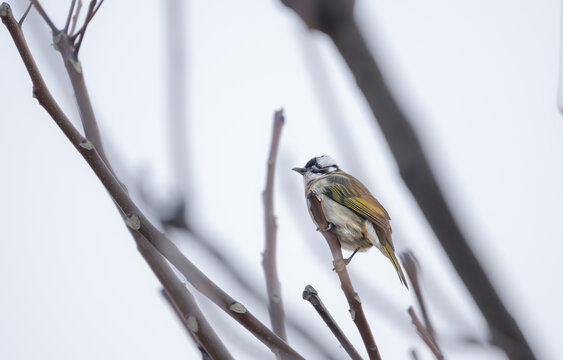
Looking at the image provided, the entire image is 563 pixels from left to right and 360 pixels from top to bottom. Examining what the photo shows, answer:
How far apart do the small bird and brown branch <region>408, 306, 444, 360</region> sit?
1.57 metres

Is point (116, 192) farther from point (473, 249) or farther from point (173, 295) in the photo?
point (473, 249)

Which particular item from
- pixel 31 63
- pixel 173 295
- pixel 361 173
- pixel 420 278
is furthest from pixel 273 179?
pixel 31 63

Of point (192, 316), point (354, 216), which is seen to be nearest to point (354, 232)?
point (354, 216)

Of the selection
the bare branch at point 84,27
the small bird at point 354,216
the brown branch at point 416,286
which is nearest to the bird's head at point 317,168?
the small bird at point 354,216

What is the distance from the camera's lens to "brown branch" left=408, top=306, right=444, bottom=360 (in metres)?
1.74

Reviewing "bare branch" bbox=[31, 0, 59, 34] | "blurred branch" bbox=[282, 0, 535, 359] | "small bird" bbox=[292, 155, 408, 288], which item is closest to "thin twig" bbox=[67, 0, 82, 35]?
"bare branch" bbox=[31, 0, 59, 34]

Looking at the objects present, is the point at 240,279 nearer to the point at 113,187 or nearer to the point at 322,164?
the point at 113,187

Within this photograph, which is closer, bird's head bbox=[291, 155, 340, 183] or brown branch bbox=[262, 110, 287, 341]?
brown branch bbox=[262, 110, 287, 341]

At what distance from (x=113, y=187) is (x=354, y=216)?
2839mm

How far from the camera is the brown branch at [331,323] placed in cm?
151

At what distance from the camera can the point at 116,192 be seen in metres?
1.44

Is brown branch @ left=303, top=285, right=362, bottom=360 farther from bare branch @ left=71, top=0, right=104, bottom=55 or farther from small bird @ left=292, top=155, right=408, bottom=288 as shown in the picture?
small bird @ left=292, top=155, right=408, bottom=288

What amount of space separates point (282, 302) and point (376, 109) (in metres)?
1.08

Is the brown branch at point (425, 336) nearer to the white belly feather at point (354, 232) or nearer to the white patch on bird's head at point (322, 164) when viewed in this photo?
the white belly feather at point (354, 232)
